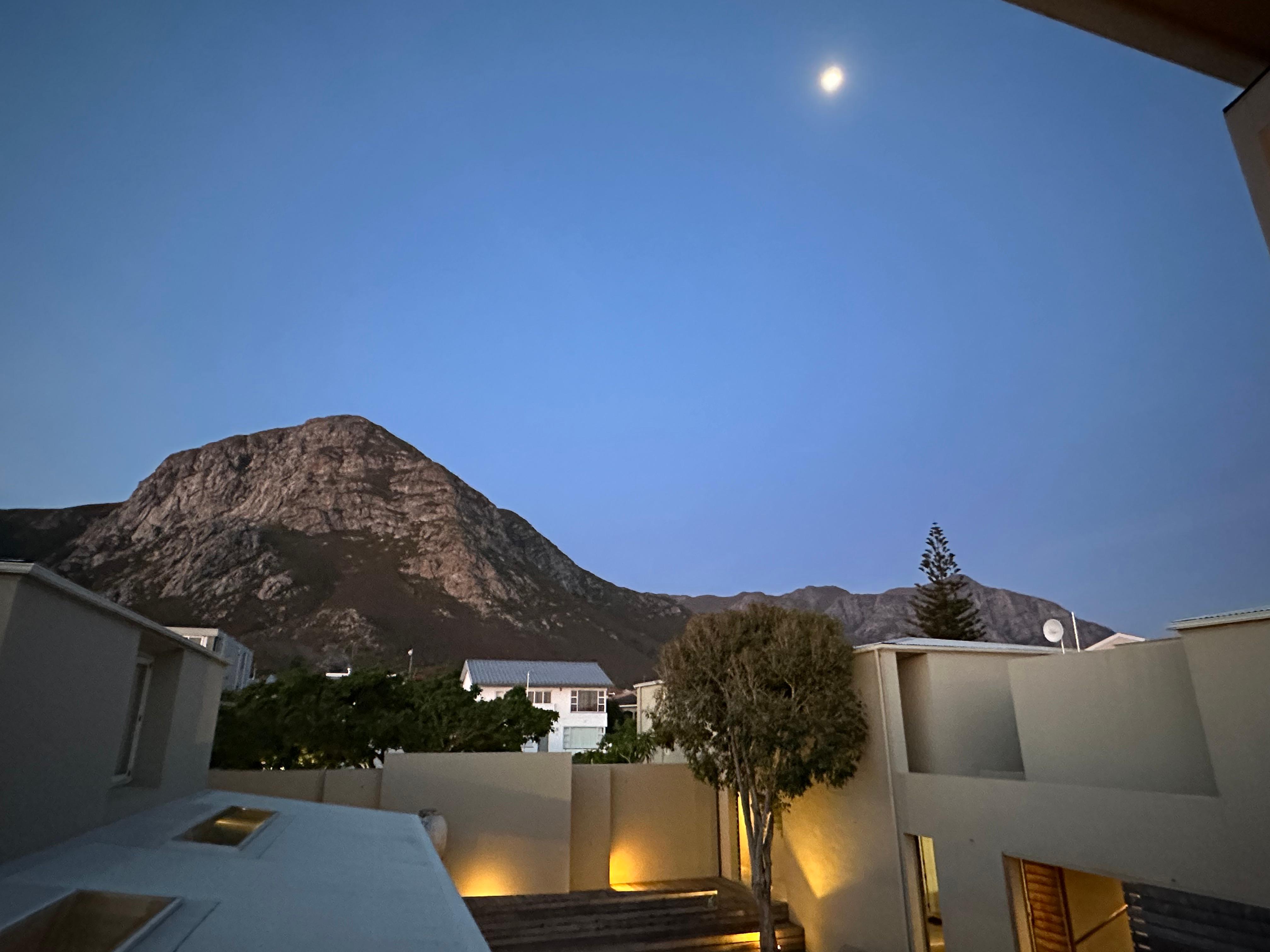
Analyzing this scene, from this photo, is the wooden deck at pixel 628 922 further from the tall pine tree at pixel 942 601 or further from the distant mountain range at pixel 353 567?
the distant mountain range at pixel 353 567

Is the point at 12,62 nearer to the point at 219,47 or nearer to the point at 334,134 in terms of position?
the point at 219,47

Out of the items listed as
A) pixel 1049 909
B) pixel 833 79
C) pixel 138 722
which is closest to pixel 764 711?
pixel 1049 909

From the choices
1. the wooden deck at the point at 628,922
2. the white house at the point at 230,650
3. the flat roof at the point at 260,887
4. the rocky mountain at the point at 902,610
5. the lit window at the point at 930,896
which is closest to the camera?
the flat roof at the point at 260,887

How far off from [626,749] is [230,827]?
13.8m

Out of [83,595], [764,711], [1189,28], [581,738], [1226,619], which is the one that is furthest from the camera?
[581,738]

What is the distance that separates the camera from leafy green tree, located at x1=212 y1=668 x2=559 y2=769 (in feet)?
45.4

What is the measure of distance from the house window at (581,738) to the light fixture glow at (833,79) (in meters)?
35.7

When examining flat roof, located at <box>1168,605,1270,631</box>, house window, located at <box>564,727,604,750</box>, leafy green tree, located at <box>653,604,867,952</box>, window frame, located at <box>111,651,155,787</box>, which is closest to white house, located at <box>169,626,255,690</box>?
house window, located at <box>564,727,604,750</box>

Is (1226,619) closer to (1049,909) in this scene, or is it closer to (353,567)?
(1049,909)

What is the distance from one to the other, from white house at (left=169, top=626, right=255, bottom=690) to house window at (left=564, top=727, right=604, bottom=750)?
47.6 ft

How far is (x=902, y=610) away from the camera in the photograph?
86062 mm

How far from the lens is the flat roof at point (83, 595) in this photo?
367 cm

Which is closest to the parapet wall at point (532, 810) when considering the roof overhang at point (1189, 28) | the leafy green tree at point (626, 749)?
the leafy green tree at point (626, 749)

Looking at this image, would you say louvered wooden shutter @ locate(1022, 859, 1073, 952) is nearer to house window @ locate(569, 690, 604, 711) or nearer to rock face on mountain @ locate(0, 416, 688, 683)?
house window @ locate(569, 690, 604, 711)
